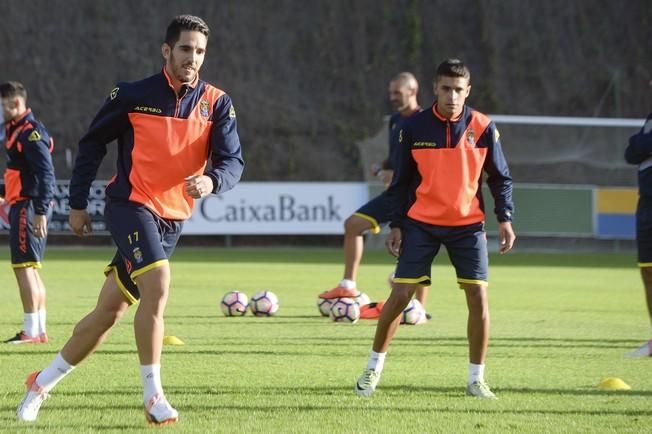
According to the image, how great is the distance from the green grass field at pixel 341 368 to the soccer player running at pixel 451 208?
15.4 inches

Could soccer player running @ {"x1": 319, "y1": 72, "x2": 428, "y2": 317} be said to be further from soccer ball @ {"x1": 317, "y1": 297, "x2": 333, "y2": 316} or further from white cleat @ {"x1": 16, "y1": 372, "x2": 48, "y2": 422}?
white cleat @ {"x1": 16, "y1": 372, "x2": 48, "y2": 422}

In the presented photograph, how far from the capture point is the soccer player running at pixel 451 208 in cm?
751

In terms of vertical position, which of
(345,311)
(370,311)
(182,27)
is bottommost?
(370,311)

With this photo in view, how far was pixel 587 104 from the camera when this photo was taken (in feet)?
123

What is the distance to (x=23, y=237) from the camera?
10.1 m

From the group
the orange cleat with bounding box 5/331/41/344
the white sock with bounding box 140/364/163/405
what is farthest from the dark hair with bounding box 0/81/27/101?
the white sock with bounding box 140/364/163/405

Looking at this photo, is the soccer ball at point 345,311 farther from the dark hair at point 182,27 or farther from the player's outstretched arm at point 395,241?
the dark hair at point 182,27

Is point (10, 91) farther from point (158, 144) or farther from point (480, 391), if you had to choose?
point (480, 391)

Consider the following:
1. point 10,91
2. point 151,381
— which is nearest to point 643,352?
point 151,381

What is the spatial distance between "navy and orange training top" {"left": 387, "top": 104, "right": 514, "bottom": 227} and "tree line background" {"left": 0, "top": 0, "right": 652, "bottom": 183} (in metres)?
26.7

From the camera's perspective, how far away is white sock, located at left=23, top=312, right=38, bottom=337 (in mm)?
10078

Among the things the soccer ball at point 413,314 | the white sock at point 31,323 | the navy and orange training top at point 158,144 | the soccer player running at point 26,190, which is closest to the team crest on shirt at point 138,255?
the navy and orange training top at point 158,144

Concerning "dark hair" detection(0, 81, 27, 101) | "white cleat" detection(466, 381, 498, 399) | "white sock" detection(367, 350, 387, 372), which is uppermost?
"dark hair" detection(0, 81, 27, 101)

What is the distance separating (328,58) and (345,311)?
25661mm
